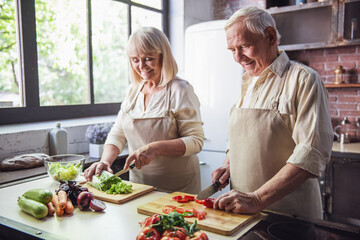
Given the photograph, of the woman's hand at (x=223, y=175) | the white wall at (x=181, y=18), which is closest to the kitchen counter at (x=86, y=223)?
the woman's hand at (x=223, y=175)

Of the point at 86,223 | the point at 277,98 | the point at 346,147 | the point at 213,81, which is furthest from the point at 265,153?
the point at 213,81

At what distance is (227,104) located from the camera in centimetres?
345

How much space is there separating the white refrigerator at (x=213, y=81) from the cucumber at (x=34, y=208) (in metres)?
2.40

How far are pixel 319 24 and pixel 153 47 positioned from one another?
2.26 metres

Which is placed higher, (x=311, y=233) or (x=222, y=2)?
(x=222, y=2)

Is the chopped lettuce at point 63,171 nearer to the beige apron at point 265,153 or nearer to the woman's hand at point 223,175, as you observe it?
the woman's hand at point 223,175

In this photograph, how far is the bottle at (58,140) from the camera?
2.45 meters

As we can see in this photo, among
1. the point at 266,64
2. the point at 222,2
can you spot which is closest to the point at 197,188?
the point at 266,64

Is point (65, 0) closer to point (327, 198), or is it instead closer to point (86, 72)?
point (86, 72)

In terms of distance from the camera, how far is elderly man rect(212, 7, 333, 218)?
1262mm

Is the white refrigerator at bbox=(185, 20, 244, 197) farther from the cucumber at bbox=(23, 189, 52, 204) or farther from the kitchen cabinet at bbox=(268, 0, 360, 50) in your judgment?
the cucumber at bbox=(23, 189, 52, 204)

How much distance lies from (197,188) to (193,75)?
6.16 feet

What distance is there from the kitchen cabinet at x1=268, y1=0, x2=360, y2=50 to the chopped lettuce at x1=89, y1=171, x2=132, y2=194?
8.27 feet

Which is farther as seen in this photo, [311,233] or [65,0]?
[65,0]
